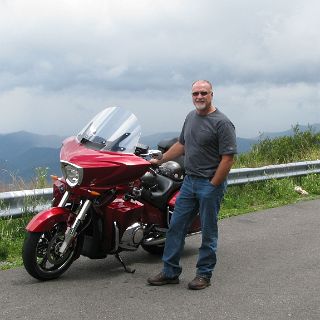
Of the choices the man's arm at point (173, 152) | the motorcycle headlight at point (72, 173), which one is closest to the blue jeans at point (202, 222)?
the man's arm at point (173, 152)

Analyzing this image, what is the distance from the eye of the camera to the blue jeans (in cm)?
513

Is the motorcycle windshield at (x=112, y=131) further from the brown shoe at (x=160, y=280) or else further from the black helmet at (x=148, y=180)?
the brown shoe at (x=160, y=280)

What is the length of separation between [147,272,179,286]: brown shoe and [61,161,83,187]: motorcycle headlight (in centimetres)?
118

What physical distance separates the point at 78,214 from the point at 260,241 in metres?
2.88

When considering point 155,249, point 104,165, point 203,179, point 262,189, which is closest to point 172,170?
point 155,249

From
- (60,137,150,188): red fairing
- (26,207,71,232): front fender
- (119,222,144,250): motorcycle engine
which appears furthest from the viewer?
(119,222,144,250): motorcycle engine

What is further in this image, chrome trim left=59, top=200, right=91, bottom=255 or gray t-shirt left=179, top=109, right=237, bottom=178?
chrome trim left=59, top=200, right=91, bottom=255

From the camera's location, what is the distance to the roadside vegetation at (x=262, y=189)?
6.51m

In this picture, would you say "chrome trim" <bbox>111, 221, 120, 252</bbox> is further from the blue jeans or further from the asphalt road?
the blue jeans

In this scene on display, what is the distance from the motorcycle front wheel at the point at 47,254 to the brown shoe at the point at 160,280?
792 mm

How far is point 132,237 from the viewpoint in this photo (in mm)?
5426

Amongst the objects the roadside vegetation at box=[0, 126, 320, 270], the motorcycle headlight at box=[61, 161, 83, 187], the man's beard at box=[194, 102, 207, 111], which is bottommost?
the roadside vegetation at box=[0, 126, 320, 270]

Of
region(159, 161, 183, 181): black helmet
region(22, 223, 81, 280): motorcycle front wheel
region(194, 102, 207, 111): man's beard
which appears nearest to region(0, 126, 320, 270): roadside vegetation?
region(22, 223, 81, 280): motorcycle front wheel

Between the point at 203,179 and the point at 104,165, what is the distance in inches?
36.9
